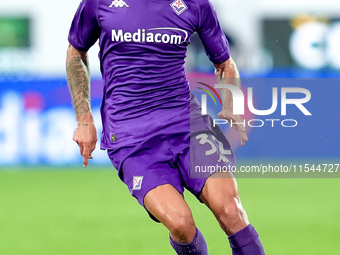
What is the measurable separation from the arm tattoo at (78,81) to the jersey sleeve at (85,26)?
106 millimetres

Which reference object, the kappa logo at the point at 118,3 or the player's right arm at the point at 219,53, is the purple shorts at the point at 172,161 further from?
the kappa logo at the point at 118,3

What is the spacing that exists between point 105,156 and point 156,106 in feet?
24.7

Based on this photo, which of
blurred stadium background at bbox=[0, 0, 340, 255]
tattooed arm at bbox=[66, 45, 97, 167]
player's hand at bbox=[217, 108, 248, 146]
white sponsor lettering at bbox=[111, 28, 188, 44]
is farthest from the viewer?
blurred stadium background at bbox=[0, 0, 340, 255]

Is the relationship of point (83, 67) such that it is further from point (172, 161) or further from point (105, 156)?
point (105, 156)

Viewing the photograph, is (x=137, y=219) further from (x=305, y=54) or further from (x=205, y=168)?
(x=305, y=54)

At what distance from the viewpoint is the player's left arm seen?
4.73 meters

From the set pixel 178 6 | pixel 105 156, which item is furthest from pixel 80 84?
pixel 105 156

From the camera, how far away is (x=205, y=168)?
177 inches

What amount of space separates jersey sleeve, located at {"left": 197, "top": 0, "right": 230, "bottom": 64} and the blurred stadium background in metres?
2.03

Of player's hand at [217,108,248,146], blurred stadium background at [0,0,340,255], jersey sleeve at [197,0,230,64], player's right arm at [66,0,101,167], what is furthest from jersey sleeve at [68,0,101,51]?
blurred stadium background at [0,0,340,255]

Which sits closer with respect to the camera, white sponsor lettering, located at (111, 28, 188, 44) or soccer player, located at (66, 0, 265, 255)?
soccer player, located at (66, 0, 265, 255)

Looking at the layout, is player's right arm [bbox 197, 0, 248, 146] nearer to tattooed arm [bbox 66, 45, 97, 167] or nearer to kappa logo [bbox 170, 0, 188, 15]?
kappa logo [bbox 170, 0, 188, 15]

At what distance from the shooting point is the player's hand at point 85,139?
4820mm

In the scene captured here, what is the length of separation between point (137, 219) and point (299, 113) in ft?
15.0
